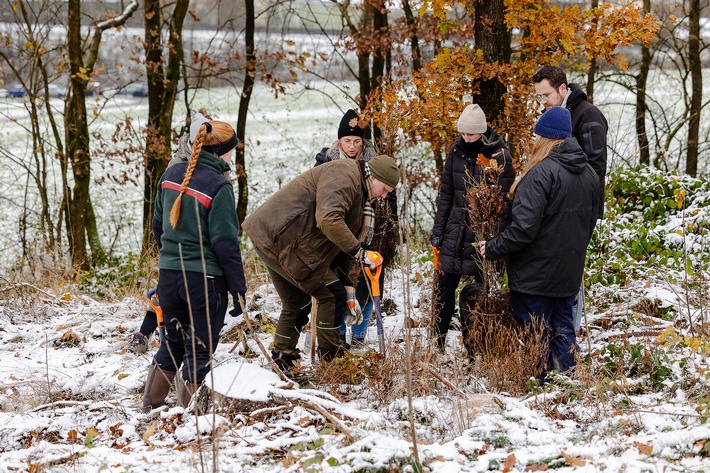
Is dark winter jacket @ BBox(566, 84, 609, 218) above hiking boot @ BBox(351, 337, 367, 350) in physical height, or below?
above

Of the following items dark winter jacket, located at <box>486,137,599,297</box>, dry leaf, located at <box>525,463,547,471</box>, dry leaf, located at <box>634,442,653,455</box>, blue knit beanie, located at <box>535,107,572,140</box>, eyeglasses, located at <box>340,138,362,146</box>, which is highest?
blue knit beanie, located at <box>535,107,572,140</box>

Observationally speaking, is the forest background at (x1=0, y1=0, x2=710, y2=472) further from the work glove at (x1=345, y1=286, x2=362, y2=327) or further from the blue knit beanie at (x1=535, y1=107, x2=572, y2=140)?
the blue knit beanie at (x1=535, y1=107, x2=572, y2=140)

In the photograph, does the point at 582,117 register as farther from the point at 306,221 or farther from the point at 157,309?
the point at 157,309

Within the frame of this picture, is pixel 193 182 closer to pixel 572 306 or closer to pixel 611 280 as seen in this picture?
pixel 572 306

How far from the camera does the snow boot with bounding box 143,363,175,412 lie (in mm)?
4223

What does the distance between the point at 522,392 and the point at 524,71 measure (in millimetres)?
3215

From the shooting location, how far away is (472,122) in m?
4.70

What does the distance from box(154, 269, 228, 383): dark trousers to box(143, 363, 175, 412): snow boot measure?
60 mm

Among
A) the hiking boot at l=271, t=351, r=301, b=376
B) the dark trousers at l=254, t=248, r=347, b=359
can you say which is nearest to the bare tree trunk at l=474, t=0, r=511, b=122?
the dark trousers at l=254, t=248, r=347, b=359

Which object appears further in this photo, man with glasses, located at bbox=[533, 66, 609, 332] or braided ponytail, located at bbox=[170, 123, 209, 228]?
man with glasses, located at bbox=[533, 66, 609, 332]

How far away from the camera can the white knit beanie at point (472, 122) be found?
15.4 ft

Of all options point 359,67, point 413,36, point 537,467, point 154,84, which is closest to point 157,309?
point 537,467

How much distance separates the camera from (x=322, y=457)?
3.11m

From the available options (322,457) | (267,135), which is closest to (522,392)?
(322,457)
